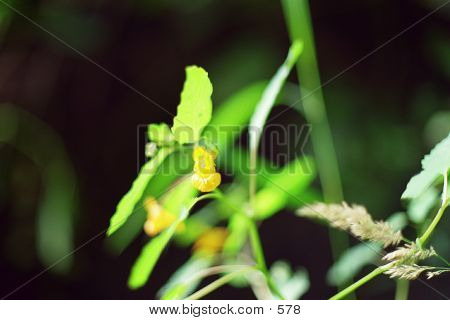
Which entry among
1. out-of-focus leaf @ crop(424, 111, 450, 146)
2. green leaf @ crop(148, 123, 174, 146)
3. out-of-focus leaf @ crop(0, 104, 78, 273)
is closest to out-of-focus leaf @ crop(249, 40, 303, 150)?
green leaf @ crop(148, 123, 174, 146)

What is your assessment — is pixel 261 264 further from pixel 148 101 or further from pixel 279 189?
pixel 148 101

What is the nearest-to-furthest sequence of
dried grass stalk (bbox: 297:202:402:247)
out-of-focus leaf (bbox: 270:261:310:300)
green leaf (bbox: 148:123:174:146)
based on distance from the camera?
dried grass stalk (bbox: 297:202:402:247)
green leaf (bbox: 148:123:174:146)
out-of-focus leaf (bbox: 270:261:310:300)

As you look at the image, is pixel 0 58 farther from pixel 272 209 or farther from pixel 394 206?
pixel 394 206

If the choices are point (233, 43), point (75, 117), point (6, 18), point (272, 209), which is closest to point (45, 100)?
point (75, 117)

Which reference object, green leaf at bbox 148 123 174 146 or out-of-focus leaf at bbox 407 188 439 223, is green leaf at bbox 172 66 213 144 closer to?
green leaf at bbox 148 123 174 146

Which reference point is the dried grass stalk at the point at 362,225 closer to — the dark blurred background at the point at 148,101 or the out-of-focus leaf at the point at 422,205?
the out-of-focus leaf at the point at 422,205

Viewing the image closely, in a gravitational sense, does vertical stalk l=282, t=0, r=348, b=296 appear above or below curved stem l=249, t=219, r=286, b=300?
above

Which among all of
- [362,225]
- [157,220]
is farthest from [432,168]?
[157,220]
